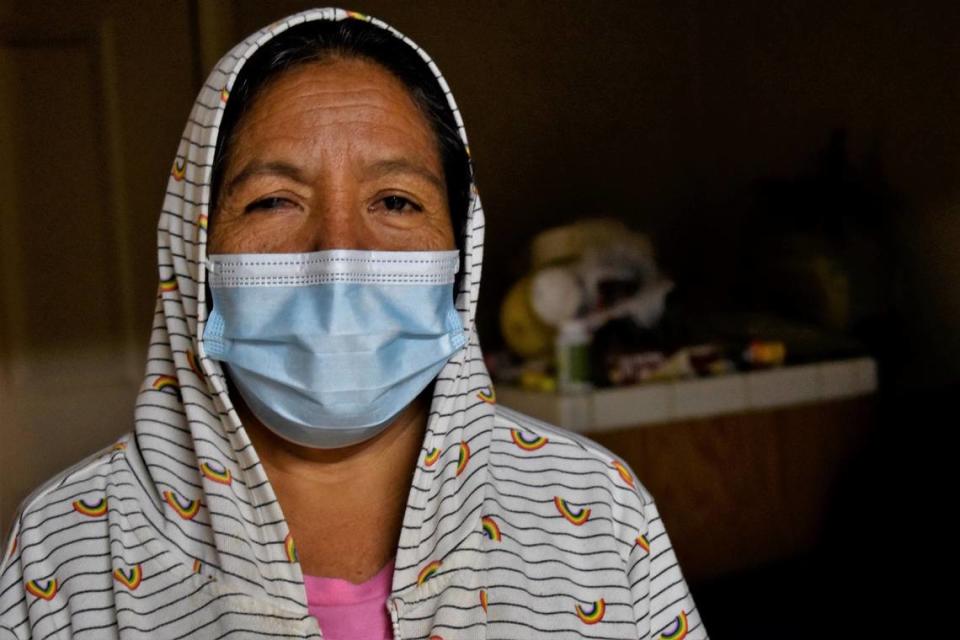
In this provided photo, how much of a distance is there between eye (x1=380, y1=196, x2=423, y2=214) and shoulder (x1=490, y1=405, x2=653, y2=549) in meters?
0.31

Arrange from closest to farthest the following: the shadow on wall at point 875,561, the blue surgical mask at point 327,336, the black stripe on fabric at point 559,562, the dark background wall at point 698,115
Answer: the blue surgical mask at point 327,336
the black stripe on fabric at point 559,562
the shadow on wall at point 875,561
the dark background wall at point 698,115

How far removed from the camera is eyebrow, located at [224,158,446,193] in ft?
4.33

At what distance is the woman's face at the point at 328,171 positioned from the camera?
1314mm

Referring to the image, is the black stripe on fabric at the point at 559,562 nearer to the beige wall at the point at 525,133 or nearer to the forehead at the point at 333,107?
the forehead at the point at 333,107

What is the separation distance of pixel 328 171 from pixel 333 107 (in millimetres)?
83

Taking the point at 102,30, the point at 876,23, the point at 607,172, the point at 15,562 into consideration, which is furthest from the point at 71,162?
the point at 876,23

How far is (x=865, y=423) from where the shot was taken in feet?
9.49

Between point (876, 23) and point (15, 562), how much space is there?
7.42 ft

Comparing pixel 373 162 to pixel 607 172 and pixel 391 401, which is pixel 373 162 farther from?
pixel 607 172

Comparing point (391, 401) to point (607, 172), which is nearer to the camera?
→ point (391, 401)

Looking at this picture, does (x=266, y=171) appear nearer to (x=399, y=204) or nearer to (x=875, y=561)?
(x=399, y=204)

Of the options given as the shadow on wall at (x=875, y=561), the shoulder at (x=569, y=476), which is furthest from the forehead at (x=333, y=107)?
the shadow on wall at (x=875, y=561)

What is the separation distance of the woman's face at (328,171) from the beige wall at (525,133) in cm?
161

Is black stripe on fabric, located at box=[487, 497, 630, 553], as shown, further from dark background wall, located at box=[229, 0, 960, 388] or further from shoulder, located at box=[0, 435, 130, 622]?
dark background wall, located at box=[229, 0, 960, 388]
